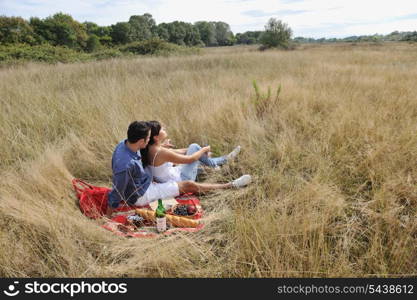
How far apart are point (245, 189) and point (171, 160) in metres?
0.91

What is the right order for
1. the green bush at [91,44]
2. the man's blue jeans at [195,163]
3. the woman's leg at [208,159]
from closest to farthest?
the man's blue jeans at [195,163] < the woman's leg at [208,159] < the green bush at [91,44]

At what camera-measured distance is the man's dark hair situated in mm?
2564

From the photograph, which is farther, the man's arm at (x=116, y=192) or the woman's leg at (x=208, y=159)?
the woman's leg at (x=208, y=159)

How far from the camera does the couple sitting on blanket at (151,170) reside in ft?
8.55

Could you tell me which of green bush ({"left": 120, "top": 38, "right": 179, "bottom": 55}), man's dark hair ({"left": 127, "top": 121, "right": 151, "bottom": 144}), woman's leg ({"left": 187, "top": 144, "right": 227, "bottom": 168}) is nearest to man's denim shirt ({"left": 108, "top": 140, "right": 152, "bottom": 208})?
man's dark hair ({"left": 127, "top": 121, "right": 151, "bottom": 144})

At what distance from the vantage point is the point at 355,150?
3104 millimetres

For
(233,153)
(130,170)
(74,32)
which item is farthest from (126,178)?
(74,32)

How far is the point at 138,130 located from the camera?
257 centimetres

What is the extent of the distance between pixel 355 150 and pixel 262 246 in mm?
2030

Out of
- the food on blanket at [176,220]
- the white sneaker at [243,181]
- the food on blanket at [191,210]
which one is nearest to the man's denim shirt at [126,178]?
the food on blanket at [176,220]

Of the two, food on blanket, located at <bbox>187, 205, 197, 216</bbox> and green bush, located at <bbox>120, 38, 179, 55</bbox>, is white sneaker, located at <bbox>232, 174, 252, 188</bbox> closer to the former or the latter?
food on blanket, located at <bbox>187, 205, 197, 216</bbox>

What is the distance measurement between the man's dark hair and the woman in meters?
0.22

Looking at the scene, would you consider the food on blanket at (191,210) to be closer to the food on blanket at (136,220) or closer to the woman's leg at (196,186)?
the woman's leg at (196,186)

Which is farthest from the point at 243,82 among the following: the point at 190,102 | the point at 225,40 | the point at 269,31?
the point at 225,40
